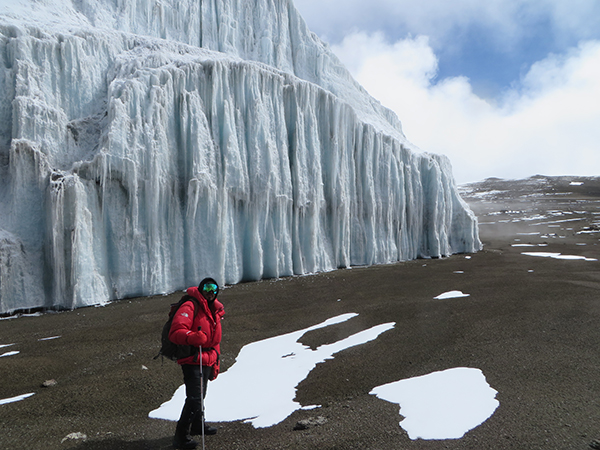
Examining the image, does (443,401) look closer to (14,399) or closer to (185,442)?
(185,442)

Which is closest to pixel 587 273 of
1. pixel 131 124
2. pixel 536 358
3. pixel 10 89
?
pixel 536 358

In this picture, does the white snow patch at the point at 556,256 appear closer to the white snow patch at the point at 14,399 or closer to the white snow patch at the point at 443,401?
the white snow patch at the point at 443,401

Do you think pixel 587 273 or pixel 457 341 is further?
pixel 587 273

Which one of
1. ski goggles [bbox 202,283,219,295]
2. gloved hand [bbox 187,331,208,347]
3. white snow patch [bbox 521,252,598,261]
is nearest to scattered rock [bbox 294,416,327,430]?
gloved hand [bbox 187,331,208,347]

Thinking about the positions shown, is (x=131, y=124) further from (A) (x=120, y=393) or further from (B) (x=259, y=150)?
(A) (x=120, y=393)

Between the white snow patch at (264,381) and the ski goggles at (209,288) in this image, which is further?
the white snow patch at (264,381)

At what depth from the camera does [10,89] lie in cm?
1288

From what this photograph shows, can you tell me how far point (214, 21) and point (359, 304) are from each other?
772 inches

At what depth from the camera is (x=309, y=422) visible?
4.59 meters

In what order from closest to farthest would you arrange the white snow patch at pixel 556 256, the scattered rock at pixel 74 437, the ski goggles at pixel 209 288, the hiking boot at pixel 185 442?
the hiking boot at pixel 185 442
the ski goggles at pixel 209 288
the scattered rock at pixel 74 437
the white snow patch at pixel 556 256

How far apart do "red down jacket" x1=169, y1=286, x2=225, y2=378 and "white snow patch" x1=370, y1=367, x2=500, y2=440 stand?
255cm

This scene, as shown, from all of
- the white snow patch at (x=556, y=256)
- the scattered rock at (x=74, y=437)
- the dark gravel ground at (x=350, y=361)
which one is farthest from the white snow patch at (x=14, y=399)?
the white snow patch at (x=556, y=256)

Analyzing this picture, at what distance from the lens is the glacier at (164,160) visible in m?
12.2

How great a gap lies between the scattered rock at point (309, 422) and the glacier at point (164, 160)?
10.5 metres
